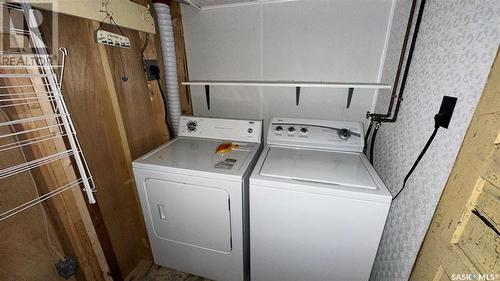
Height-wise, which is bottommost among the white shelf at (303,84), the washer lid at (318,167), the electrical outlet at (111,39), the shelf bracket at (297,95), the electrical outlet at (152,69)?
the washer lid at (318,167)

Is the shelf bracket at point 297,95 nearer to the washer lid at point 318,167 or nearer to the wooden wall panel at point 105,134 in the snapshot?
the washer lid at point 318,167

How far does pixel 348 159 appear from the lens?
4.95 ft

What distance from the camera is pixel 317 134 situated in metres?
1.67

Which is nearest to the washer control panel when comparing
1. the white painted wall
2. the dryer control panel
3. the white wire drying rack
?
the dryer control panel

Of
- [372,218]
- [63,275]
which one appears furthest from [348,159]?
[63,275]

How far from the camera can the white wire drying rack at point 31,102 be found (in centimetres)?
88

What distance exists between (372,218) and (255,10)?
5.77 ft

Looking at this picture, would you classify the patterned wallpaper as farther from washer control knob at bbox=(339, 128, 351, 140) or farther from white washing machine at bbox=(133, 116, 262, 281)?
white washing machine at bbox=(133, 116, 262, 281)

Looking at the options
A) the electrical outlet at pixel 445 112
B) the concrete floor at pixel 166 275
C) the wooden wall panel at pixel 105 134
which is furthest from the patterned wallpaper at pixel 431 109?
the wooden wall panel at pixel 105 134

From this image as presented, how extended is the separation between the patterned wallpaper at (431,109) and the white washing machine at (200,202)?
0.95 m

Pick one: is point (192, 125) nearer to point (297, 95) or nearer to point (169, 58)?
point (169, 58)

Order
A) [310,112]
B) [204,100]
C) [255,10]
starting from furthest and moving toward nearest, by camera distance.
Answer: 1. [204,100]
2. [310,112]
3. [255,10]

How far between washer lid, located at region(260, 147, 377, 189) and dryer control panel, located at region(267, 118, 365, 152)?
0.21 feet

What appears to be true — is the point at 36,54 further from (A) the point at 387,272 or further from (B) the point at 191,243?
(A) the point at 387,272
